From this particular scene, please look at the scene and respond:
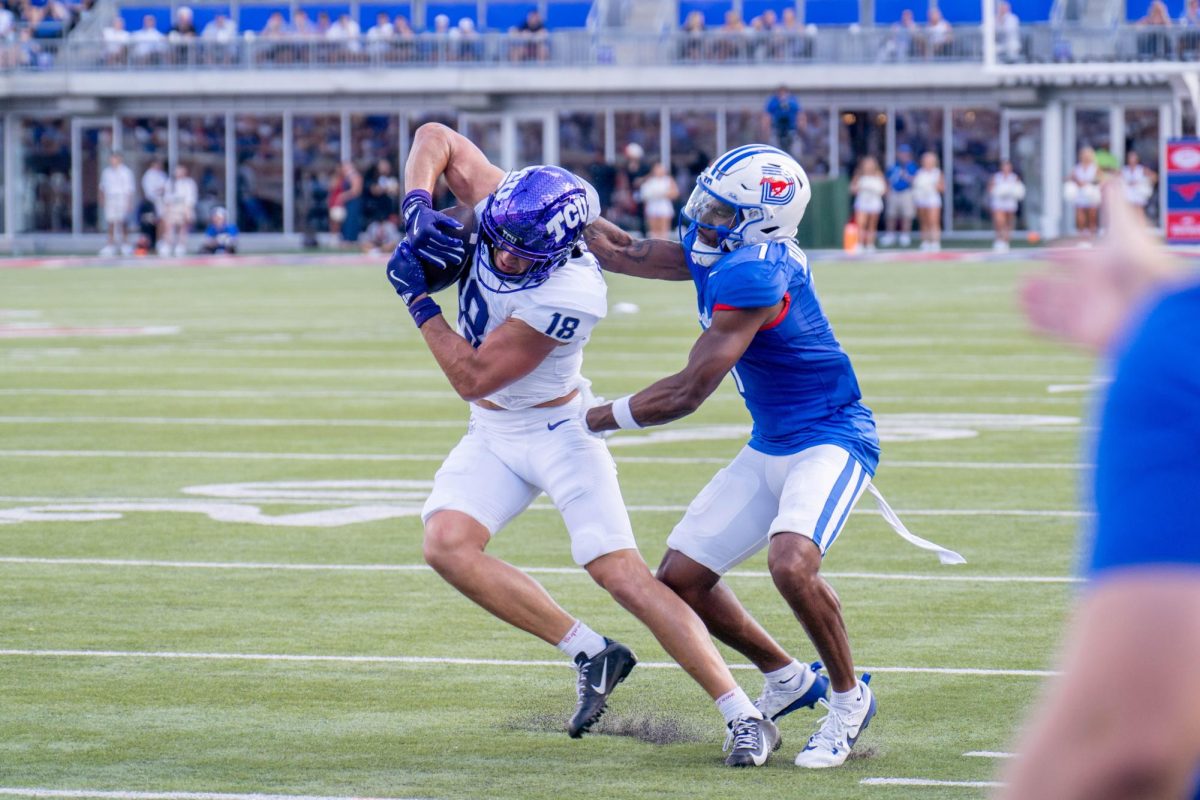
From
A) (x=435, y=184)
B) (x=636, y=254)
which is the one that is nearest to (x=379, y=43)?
(x=435, y=184)

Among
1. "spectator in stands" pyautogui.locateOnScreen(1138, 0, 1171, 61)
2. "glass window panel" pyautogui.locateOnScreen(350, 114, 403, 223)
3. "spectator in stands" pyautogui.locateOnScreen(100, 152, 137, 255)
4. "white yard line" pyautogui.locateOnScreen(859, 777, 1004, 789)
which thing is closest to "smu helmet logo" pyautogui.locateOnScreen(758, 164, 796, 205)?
"white yard line" pyautogui.locateOnScreen(859, 777, 1004, 789)

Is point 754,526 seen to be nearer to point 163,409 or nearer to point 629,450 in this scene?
point 629,450

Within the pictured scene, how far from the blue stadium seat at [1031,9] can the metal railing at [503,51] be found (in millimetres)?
1274

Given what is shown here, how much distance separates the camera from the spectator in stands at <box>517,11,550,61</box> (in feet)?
138

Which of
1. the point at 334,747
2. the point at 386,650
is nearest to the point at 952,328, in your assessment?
the point at 386,650

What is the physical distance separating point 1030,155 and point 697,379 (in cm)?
3700

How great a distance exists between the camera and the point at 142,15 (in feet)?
149

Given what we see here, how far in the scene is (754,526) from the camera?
5590 millimetres

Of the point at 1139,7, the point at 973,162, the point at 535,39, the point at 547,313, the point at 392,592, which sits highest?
the point at 1139,7

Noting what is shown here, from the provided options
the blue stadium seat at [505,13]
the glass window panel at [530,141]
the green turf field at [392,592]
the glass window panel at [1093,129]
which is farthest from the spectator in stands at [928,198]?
the green turf field at [392,592]

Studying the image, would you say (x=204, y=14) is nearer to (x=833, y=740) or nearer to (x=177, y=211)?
(x=177, y=211)

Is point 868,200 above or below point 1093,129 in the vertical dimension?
below

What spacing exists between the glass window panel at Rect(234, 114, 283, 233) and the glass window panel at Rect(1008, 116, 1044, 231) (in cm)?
1537

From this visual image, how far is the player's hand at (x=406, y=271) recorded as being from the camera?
18.3 feet
